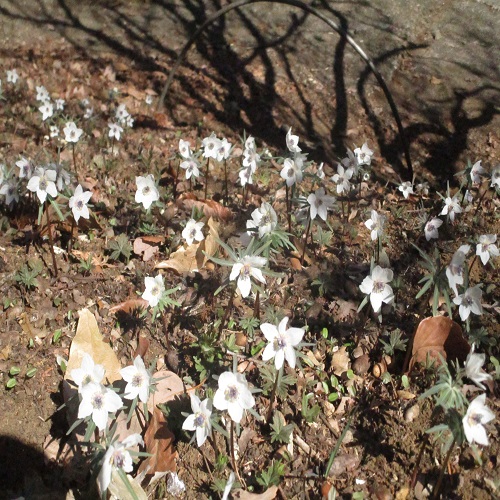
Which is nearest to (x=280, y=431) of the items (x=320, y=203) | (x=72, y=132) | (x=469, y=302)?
(x=469, y=302)

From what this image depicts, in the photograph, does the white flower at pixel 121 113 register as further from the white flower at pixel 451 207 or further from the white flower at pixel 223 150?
the white flower at pixel 451 207

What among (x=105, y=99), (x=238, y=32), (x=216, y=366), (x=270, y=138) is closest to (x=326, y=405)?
(x=216, y=366)

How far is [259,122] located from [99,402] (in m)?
3.72

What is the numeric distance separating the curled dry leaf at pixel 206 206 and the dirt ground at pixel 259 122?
1.41 ft

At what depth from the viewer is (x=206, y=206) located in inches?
157

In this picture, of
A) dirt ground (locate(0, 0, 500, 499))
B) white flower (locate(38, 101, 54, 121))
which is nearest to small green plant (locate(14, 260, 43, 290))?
dirt ground (locate(0, 0, 500, 499))

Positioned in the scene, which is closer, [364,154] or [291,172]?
[291,172]

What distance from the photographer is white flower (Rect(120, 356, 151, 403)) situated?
2461mm

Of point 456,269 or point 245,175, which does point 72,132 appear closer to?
point 245,175

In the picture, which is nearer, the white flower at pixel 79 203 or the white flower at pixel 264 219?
the white flower at pixel 264 219

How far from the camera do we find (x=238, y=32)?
20.9ft

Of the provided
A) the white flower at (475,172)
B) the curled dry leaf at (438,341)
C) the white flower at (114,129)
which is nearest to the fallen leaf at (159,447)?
the curled dry leaf at (438,341)

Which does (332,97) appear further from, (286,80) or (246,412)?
(246,412)

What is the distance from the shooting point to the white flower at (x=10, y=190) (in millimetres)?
3346
